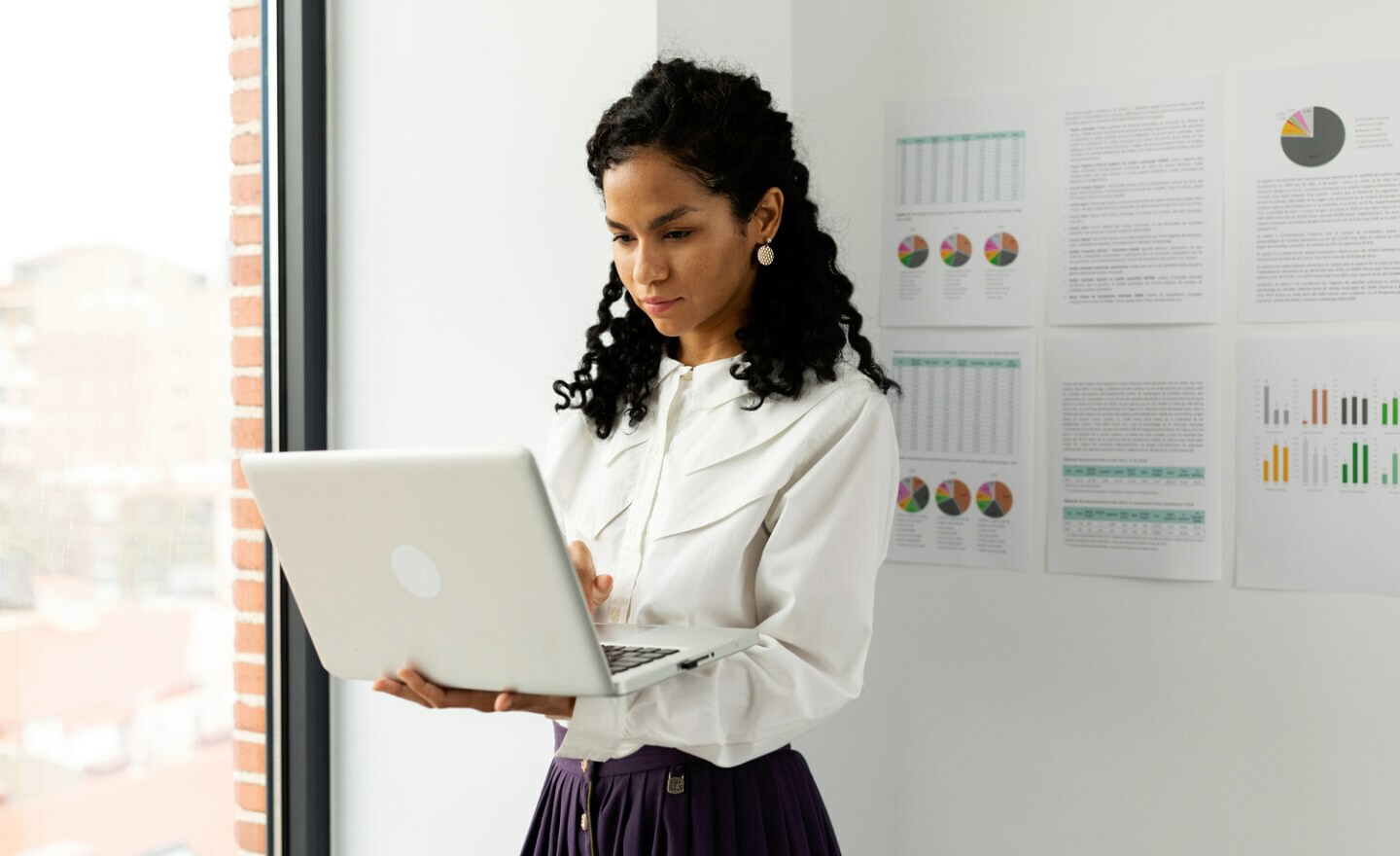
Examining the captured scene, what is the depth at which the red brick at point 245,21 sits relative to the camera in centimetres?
204

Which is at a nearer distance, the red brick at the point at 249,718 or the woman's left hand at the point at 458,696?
the woman's left hand at the point at 458,696

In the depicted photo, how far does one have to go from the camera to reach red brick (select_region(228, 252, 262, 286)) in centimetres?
208

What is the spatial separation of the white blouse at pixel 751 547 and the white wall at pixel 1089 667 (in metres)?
0.74

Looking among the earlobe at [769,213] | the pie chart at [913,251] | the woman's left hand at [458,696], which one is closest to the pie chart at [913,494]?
the pie chart at [913,251]

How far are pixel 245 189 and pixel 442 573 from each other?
1.22m

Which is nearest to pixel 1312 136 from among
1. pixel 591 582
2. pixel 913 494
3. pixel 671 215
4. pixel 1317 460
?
pixel 1317 460

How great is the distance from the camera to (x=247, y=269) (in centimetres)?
209

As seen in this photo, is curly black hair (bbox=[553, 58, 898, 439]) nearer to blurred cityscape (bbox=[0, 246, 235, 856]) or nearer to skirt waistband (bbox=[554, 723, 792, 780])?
skirt waistband (bbox=[554, 723, 792, 780])

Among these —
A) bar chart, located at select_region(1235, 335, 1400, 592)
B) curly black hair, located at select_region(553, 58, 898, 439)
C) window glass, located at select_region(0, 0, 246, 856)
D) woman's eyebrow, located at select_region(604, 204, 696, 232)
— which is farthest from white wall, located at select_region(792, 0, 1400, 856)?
window glass, located at select_region(0, 0, 246, 856)

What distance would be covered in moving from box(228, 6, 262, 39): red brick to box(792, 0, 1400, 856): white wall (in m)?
0.91

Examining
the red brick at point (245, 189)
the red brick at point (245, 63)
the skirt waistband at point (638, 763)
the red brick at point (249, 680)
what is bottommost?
the red brick at point (249, 680)

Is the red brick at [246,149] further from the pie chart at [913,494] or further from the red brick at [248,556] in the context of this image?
the pie chart at [913,494]

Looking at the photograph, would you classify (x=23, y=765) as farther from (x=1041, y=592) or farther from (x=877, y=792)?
(x=1041, y=592)

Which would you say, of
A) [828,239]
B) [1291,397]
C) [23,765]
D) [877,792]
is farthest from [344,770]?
[1291,397]
